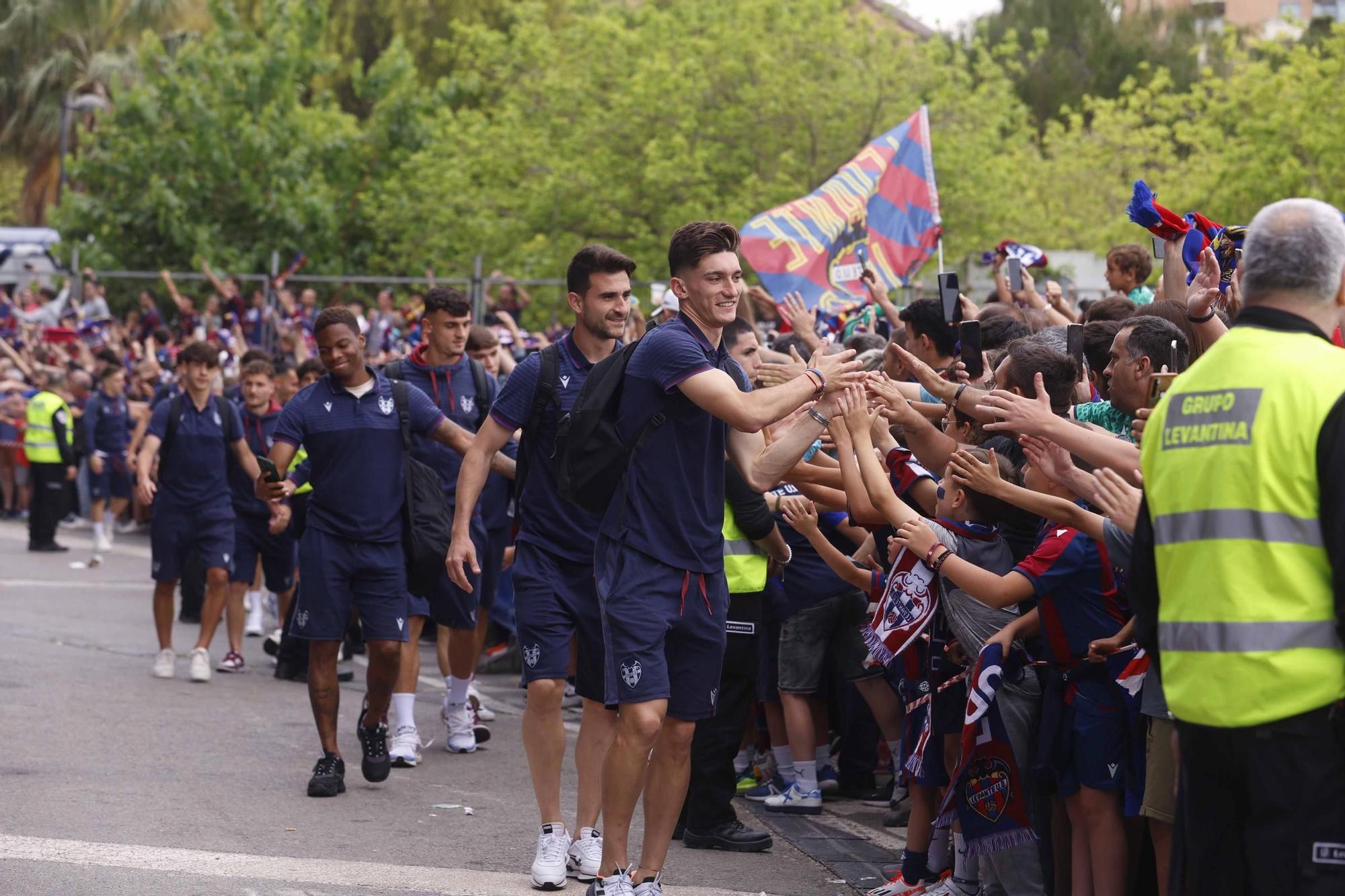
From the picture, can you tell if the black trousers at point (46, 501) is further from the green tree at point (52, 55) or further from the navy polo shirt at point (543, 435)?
the green tree at point (52, 55)

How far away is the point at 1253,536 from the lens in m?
3.67

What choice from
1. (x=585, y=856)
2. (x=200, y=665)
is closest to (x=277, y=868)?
(x=585, y=856)

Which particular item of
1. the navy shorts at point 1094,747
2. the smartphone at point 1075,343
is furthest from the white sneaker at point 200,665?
the navy shorts at point 1094,747

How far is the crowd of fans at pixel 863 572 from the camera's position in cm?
547

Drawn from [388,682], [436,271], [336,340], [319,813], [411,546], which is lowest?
[319,813]

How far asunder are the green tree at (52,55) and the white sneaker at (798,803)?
3713 centimetres

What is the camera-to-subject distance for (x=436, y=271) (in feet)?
98.0

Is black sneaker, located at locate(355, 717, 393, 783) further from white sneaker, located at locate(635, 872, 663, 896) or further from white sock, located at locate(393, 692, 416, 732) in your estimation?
white sneaker, located at locate(635, 872, 663, 896)

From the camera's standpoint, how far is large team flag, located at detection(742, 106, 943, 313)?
1170 cm

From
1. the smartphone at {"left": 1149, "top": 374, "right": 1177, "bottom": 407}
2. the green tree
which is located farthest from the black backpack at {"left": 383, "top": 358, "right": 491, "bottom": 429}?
the green tree

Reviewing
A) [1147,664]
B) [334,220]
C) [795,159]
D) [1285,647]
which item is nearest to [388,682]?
[1147,664]

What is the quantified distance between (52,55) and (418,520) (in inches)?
1528

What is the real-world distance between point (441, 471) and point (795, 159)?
1643 cm

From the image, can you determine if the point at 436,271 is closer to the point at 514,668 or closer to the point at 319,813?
the point at 514,668
